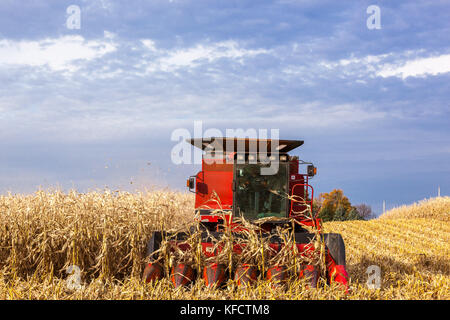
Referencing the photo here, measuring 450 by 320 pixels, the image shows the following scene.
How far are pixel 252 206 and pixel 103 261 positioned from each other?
296 centimetres

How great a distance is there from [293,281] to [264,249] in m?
0.62

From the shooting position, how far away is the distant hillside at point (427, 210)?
21.5 meters

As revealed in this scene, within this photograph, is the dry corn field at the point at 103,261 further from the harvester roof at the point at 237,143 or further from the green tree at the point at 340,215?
the green tree at the point at 340,215

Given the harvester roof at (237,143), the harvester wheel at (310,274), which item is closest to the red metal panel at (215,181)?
the harvester roof at (237,143)

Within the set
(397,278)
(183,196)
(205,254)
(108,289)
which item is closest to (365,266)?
(397,278)

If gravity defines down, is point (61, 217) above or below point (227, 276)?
above

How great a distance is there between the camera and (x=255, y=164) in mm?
8039

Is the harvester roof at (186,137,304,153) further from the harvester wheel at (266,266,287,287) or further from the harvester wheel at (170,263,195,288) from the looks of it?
the harvester wheel at (170,263,195,288)

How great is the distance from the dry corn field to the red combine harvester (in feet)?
0.72

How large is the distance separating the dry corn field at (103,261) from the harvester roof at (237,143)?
2.04 metres

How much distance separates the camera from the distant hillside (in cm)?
2145
